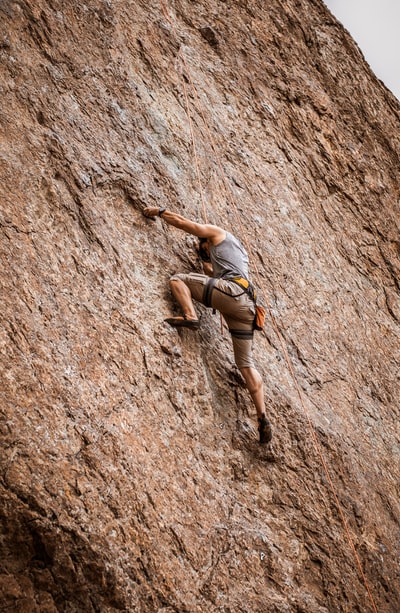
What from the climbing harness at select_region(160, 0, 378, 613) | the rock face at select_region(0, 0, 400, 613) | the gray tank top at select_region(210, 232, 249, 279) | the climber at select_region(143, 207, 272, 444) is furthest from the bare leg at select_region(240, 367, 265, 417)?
the gray tank top at select_region(210, 232, 249, 279)

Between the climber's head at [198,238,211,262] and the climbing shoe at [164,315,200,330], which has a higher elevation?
→ the climber's head at [198,238,211,262]

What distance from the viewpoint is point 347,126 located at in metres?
11.3

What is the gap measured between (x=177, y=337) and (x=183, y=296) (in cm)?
46

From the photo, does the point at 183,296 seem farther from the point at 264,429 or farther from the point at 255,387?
the point at 264,429

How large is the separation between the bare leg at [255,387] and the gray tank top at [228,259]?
1.10 meters

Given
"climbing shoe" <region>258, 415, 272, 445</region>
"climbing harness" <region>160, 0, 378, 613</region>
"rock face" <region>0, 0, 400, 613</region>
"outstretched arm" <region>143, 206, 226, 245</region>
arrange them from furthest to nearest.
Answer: "outstretched arm" <region>143, 206, 226, 245</region> → "climbing harness" <region>160, 0, 378, 613</region> → "climbing shoe" <region>258, 415, 272, 445</region> → "rock face" <region>0, 0, 400, 613</region>

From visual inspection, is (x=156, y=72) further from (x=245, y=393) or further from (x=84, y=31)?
(x=245, y=393)

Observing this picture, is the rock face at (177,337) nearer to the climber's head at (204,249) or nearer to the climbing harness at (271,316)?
the climbing harness at (271,316)

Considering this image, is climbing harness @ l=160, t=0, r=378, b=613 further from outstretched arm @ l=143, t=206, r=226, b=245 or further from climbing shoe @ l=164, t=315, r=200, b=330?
outstretched arm @ l=143, t=206, r=226, b=245

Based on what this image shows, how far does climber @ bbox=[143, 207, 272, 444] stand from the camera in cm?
671

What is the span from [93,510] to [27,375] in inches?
50.2

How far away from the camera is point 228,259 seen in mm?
7027

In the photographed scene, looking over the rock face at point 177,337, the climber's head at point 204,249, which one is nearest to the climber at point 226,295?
the rock face at point 177,337

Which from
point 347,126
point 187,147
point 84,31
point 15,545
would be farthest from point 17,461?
point 347,126
